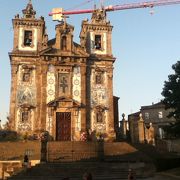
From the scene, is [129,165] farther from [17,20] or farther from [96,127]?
[17,20]

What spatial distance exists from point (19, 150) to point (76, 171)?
826 cm

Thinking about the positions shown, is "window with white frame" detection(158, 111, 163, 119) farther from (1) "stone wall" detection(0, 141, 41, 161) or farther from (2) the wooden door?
(1) "stone wall" detection(0, 141, 41, 161)

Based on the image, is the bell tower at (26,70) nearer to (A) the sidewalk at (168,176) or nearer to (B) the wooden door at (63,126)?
(B) the wooden door at (63,126)

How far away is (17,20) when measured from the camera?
42.3 meters

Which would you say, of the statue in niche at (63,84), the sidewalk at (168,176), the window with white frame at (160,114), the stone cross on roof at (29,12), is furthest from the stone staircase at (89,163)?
the window with white frame at (160,114)

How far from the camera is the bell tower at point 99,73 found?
40.7 m

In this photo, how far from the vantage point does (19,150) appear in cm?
3316

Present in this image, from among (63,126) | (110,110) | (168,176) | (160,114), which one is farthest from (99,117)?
(160,114)

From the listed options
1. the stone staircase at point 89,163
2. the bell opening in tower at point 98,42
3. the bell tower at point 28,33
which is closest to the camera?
the stone staircase at point 89,163

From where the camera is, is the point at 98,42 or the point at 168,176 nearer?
the point at 168,176

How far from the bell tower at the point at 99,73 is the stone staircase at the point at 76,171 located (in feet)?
38.4

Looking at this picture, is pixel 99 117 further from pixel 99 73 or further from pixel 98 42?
pixel 98 42

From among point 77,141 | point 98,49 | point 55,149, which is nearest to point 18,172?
point 55,149

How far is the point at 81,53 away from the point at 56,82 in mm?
4775
